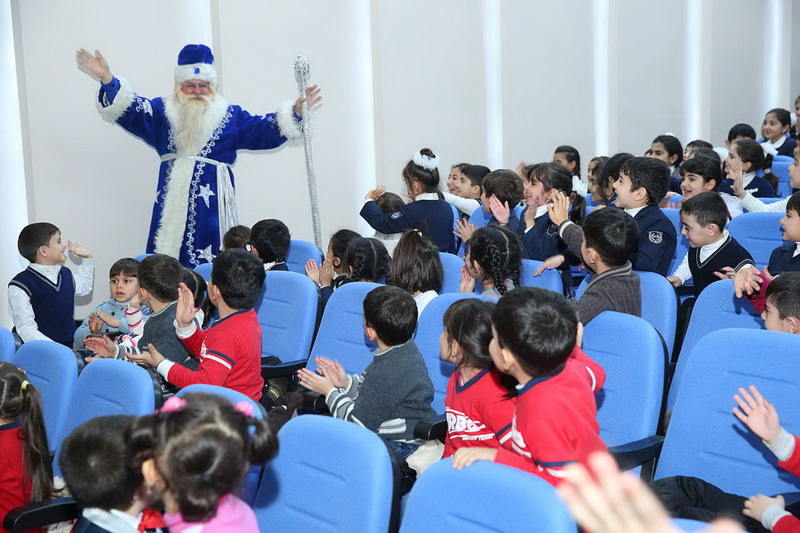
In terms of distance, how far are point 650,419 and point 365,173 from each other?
4.36m

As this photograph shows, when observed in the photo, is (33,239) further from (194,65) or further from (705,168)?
(705,168)

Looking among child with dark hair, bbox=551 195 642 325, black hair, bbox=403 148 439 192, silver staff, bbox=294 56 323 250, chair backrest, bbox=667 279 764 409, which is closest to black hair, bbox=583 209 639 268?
child with dark hair, bbox=551 195 642 325

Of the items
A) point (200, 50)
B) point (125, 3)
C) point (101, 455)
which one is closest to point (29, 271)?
point (200, 50)

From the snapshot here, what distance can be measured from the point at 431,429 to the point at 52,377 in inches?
49.5

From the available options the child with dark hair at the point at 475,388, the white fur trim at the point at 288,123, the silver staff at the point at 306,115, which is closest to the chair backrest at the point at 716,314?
the child with dark hair at the point at 475,388

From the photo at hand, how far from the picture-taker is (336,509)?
1701mm

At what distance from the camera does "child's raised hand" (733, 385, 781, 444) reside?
1819 mm

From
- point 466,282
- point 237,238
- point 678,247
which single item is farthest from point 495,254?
point 237,238

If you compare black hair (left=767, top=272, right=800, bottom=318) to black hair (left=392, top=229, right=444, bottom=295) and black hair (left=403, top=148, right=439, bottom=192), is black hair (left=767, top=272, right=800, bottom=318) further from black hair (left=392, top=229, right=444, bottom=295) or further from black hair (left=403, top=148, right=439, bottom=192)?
black hair (left=403, top=148, right=439, bottom=192)

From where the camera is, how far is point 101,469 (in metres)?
1.70

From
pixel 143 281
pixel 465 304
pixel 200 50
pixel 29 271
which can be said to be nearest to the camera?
pixel 465 304

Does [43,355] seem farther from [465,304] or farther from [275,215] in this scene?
[275,215]

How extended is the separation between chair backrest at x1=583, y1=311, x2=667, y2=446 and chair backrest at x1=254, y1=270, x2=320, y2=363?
4.12ft

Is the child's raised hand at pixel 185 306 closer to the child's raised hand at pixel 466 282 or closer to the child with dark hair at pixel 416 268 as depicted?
the child with dark hair at pixel 416 268
